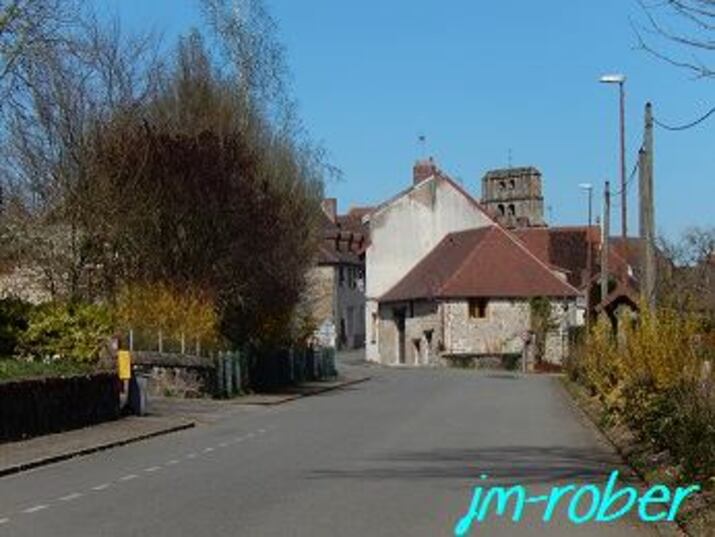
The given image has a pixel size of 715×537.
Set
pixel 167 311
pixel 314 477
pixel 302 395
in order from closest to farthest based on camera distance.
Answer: pixel 314 477 → pixel 167 311 → pixel 302 395

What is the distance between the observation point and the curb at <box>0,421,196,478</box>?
1753 cm

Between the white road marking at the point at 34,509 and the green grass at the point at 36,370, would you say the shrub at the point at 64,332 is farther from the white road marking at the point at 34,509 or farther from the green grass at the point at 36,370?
the white road marking at the point at 34,509

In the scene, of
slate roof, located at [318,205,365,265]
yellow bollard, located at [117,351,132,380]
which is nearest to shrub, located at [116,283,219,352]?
yellow bollard, located at [117,351,132,380]

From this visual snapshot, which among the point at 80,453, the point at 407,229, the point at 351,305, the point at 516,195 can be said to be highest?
the point at 516,195

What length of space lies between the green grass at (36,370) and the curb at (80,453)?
223 cm

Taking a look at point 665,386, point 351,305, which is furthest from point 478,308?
point 665,386

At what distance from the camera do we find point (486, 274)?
73.9m

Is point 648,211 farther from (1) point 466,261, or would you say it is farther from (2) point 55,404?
(1) point 466,261

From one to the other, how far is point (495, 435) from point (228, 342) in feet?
58.1

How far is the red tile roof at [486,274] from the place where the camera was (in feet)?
238

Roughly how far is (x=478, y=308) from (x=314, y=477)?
188 ft

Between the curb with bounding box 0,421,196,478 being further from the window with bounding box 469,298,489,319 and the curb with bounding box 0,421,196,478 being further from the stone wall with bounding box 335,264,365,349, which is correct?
the stone wall with bounding box 335,264,365,349

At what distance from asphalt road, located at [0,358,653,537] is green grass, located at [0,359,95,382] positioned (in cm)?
280

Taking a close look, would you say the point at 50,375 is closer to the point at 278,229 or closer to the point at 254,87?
the point at 278,229
